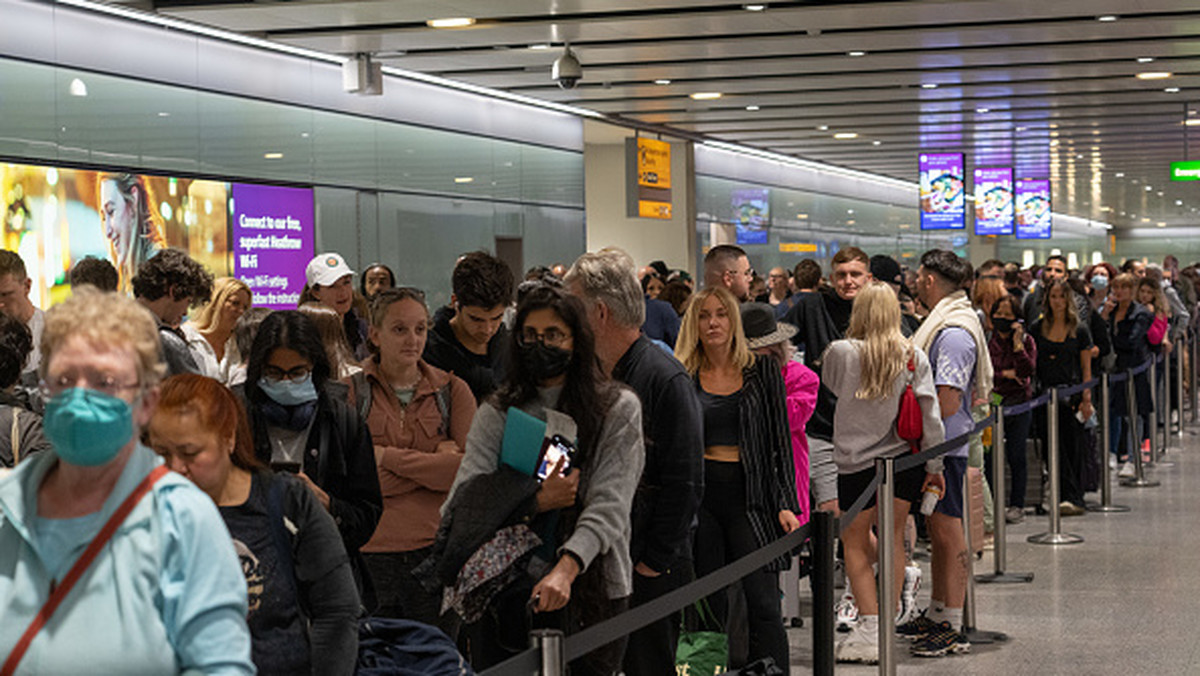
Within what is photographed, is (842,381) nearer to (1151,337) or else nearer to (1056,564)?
(1056,564)

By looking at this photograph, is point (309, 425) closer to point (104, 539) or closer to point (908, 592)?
point (104, 539)

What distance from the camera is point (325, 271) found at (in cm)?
761

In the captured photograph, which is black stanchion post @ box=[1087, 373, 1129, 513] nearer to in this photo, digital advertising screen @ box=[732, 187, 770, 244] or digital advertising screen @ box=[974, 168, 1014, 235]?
digital advertising screen @ box=[732, 187, 770, 244]

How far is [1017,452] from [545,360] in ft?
28.6

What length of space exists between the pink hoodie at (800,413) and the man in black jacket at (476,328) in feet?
4.11

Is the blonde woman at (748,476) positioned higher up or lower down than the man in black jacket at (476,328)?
lower down

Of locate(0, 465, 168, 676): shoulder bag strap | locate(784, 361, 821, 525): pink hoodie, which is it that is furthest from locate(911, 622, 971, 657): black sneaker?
locate(0, 465, 168, 676): shoulder bag strap

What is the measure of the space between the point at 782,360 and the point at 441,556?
2.91 metres

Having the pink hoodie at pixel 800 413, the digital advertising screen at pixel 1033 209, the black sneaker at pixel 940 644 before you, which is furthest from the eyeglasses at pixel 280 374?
the digital advertising screen at pixel 1033 209

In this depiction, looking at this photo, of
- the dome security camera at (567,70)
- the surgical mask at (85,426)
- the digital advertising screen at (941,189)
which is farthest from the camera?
the digital advertising screen at (941,189)

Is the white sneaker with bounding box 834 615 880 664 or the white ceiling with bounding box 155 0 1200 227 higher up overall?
the white ceiling with bounding box 155 0 1200 227

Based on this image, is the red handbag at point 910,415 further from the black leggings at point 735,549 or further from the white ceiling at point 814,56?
the white ceiling at point 814,56

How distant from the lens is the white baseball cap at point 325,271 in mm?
7570

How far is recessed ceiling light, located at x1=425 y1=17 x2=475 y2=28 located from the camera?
13.2 metres
